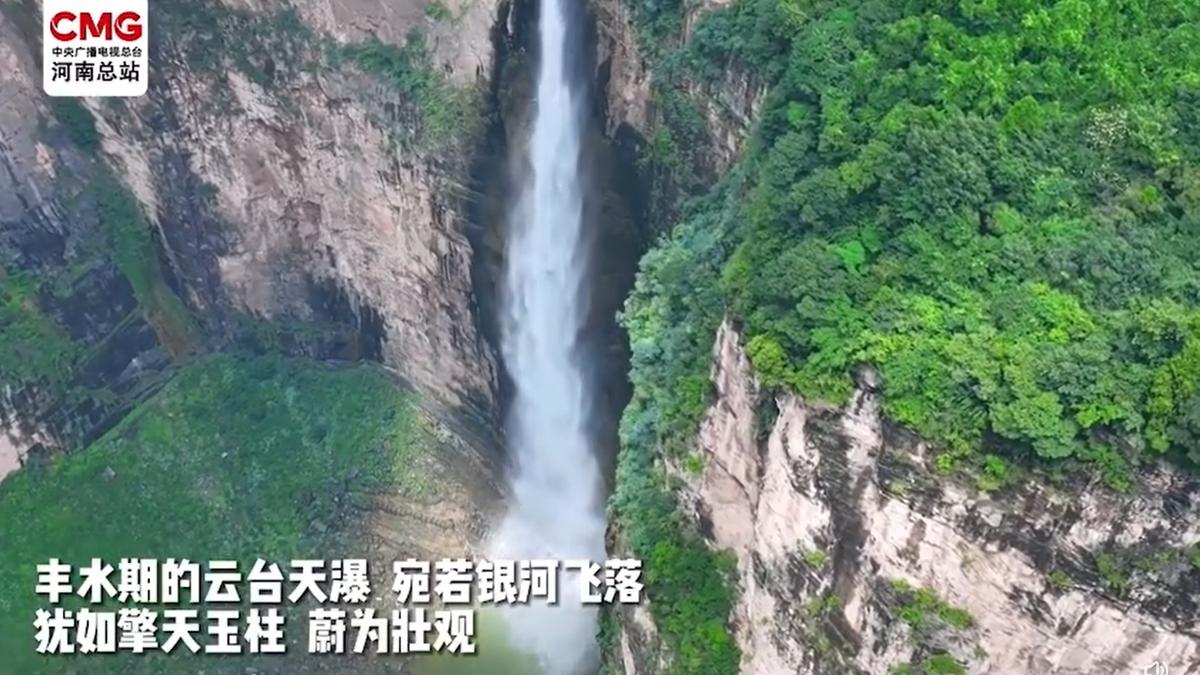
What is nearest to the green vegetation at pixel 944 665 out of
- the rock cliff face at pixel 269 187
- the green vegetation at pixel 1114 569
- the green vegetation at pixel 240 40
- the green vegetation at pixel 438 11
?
the green vegetation at pixel 1114 569

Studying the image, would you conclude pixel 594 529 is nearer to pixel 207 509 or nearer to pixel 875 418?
pixel 207 509

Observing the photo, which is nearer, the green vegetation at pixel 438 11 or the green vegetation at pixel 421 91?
the green vegetation at pixel 438 11

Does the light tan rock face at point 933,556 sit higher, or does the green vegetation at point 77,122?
the green vegetation at point 77,122

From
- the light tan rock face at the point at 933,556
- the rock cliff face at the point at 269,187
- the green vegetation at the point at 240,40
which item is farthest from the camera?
the green vegetation at the point at 240,40

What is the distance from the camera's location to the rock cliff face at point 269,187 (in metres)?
17.4

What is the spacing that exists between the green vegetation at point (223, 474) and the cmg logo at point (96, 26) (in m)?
6.67

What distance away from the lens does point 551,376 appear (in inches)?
733

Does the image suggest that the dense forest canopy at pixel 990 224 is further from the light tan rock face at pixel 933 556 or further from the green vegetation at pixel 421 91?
the green vegetation at pixel 421 91

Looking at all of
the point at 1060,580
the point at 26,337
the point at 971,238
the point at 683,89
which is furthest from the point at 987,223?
the point at 26,337

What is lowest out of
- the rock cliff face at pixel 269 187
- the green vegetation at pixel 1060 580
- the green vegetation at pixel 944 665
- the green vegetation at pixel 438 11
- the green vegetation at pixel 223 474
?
the green vegetation at pixel 944 665

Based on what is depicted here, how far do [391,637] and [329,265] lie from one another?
9.54 meters

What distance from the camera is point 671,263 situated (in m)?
14.4

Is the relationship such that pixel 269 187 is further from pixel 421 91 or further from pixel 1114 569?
pixel 1114 569

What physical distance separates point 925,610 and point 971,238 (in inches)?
130
